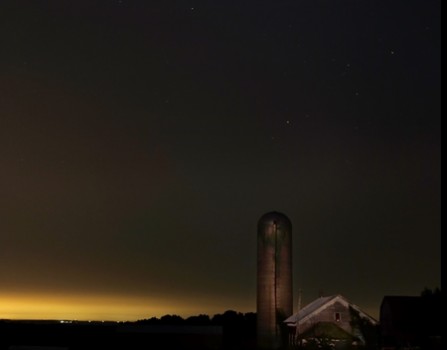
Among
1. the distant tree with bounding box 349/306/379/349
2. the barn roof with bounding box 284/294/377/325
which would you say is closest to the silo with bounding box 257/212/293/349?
the barn roof with bounding box 284/294/377/325

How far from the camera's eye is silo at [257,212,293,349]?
62.5 metres

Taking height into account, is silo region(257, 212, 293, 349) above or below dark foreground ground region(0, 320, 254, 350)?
above

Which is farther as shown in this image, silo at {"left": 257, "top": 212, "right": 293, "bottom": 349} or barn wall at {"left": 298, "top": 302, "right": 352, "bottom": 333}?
silo at {"left": 257, "top": 212, "right": 293, "bottom": 349}

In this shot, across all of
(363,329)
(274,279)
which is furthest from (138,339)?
(363,329)

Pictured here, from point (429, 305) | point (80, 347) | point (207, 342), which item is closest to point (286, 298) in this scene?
point (207, 342)

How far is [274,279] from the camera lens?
62469 mm

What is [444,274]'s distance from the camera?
20.0 m

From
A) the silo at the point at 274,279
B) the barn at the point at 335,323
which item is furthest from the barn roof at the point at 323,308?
the silo at the point at 274,279

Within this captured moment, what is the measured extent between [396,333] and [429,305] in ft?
11.7

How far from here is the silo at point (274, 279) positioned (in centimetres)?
6247

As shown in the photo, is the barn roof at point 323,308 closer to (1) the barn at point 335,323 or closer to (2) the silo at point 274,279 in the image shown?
(1) the barn at point 335,323

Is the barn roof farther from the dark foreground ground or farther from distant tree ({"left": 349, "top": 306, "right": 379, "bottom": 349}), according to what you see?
the dark foreground ground

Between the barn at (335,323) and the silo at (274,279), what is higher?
the silo at (274,279)

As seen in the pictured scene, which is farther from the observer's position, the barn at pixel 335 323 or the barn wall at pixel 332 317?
the barn wall at pixel 332 317
